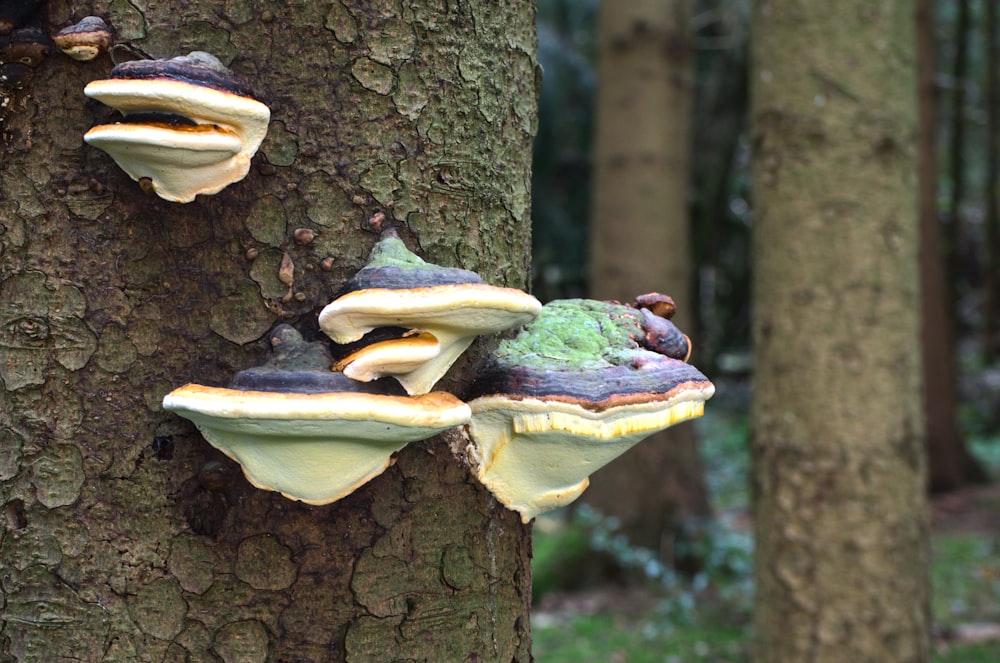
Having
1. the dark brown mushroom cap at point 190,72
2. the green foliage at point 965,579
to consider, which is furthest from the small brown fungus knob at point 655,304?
the green foliage at point 965,579

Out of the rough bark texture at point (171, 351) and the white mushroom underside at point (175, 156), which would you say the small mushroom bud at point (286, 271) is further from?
the white mushroom underside at point (175, 156)

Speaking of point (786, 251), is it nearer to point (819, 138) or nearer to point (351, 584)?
point (819, 138)

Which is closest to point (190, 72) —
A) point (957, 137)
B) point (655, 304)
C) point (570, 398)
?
point (570, 398)

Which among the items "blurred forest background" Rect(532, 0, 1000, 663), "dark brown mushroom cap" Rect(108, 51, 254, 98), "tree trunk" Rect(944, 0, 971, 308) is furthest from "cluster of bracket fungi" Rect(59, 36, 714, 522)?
"tree trunk" Rect(944, 0, 971, 308)

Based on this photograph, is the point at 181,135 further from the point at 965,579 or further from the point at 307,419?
the point at 965,579

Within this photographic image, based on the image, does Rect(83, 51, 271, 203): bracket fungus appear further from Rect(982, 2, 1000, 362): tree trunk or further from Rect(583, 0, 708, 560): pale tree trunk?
Rect(982, 2, 1000, 362): tree trunk

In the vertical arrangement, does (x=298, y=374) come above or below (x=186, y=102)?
below
